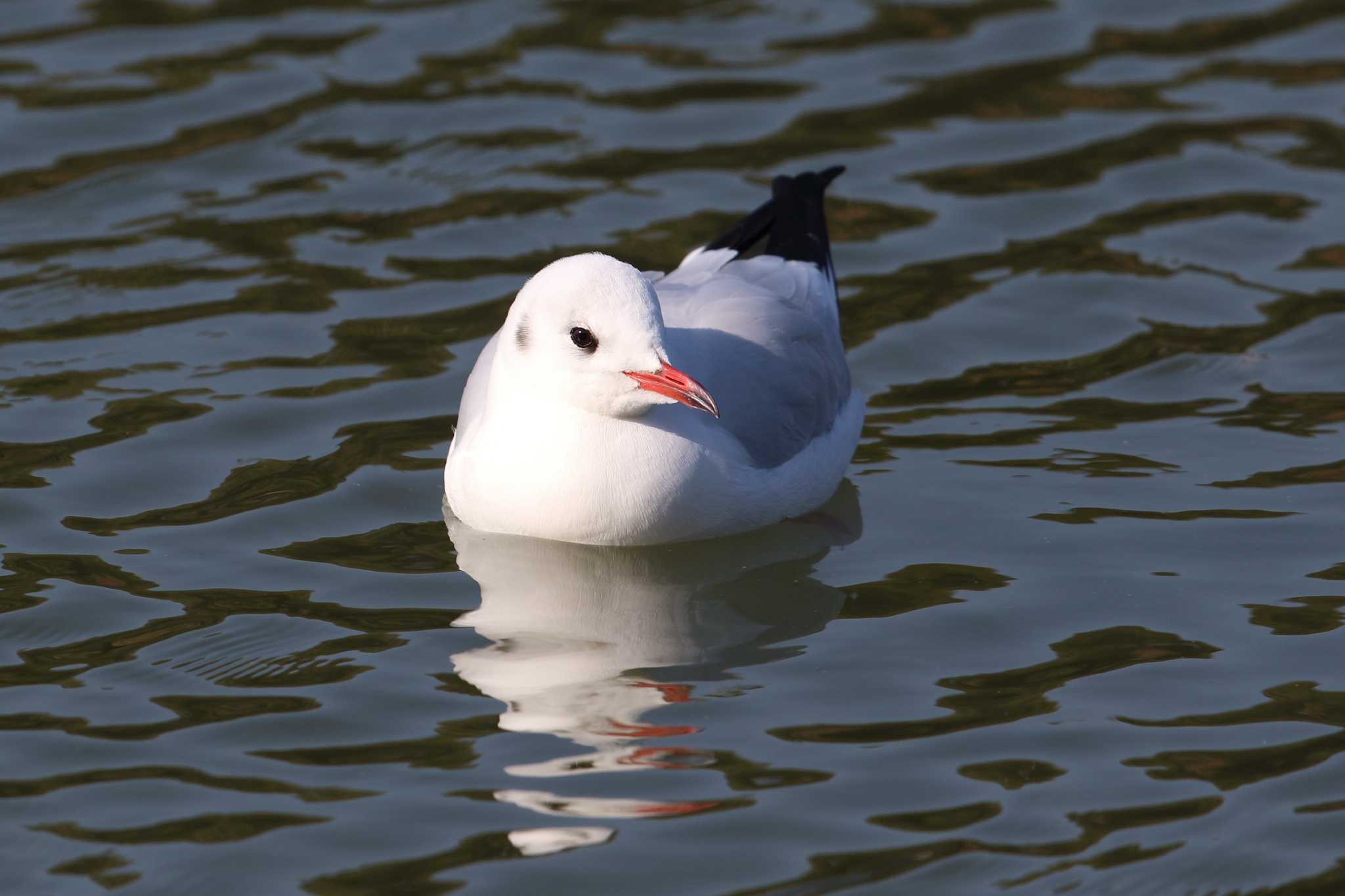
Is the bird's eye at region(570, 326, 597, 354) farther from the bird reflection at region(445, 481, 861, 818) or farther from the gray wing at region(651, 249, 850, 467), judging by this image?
the bird reflection at region(445, 481, 861, 818)

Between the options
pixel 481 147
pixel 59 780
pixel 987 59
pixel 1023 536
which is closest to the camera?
pixel 59 780

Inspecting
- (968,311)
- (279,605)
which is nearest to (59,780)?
(279,605)

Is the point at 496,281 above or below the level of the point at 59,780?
above

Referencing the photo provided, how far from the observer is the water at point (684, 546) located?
5516 mm

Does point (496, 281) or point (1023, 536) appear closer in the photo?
point (1023, 536)

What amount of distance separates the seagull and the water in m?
0.21

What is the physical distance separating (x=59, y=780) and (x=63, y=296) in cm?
433

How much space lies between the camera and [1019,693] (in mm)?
6207

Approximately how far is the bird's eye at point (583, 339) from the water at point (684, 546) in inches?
33.2

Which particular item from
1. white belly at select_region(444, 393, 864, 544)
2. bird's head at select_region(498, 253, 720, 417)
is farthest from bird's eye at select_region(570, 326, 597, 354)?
white belly at select_region(444, 393, 864, 544)

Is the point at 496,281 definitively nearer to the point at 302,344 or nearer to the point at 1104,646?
the point at 302,344

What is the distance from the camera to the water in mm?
5516

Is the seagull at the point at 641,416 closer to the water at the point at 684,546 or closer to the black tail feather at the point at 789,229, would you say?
the water at the point at 684,546

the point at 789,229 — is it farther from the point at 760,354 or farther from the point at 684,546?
the point at 684,546
